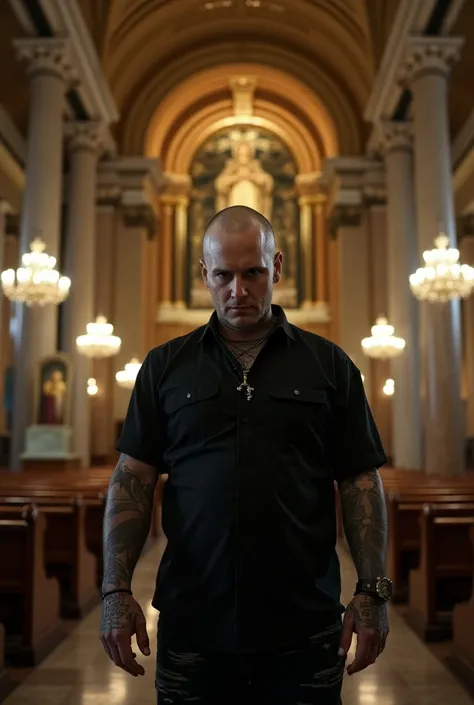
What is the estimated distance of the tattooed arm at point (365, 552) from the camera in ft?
6.22

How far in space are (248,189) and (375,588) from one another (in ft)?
67.9

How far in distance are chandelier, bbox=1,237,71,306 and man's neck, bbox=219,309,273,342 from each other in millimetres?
9922

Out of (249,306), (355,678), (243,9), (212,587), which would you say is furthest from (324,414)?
(243,9)

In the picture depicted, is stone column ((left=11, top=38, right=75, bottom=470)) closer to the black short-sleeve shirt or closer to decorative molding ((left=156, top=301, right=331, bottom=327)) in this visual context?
decorative molding ((left=156, top=301, right=331, bottom=327))

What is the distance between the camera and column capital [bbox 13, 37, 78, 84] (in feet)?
43.0

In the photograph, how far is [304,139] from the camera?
22328mm

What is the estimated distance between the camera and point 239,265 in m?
1.99

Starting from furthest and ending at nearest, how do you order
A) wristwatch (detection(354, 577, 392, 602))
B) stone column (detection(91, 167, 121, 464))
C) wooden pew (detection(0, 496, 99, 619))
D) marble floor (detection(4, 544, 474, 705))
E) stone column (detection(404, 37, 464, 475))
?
stone column (detection(91, 167, 121, 464)), stone column (detection(404, 37, 464, 475)), wooden pew (detection(0, 496, 99, 619)), marble floor (detection(4, 544, 474, 705)), wristwatch (detection(354, 577, 392, 602))

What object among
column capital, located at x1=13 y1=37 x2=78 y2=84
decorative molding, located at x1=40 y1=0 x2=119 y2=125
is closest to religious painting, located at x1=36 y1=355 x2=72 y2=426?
column capital, located at x1=13 y1=37 x2=78 y2=84

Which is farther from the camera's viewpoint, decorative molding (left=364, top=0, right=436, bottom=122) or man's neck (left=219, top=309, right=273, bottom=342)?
decorative molding (left=364, top=0, right=436, bottom=122)

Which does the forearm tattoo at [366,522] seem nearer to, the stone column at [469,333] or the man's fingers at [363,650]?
the man's fingers at [363,650]

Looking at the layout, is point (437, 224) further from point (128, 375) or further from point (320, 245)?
point (320, 245)

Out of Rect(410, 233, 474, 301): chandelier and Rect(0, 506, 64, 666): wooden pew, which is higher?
Rect(410, 233, 474, 301): chandelier

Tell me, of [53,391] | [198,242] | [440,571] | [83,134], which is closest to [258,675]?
[440,571]
